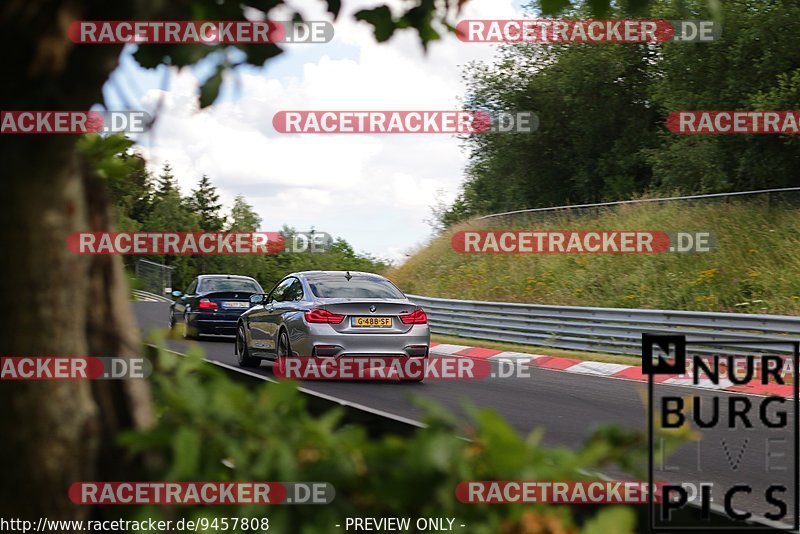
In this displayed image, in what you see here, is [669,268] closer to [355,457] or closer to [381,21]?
[381,21]

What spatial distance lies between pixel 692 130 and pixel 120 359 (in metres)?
28.5

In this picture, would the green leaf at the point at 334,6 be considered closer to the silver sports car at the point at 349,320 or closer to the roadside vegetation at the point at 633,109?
the silver sports car at the point at 349,320

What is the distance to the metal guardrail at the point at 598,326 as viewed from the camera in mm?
16656

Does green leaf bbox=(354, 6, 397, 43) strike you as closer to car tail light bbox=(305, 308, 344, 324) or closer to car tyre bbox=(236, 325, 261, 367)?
car tail light bbox=(305, 308, 344, 324)

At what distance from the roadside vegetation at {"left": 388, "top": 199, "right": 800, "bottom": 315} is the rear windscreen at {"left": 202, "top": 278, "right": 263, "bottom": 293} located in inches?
311

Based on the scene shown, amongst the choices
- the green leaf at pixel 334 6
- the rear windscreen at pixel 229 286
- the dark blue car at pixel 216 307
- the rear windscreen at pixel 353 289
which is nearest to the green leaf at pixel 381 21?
the green leaf at pixel 334 6

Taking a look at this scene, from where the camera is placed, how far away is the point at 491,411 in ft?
6.35

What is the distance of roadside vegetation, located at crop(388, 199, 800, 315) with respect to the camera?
2261 cm

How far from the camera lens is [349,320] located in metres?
15.0

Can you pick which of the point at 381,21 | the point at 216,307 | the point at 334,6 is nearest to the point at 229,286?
the point at 216,307

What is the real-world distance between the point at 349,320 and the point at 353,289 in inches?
27.0

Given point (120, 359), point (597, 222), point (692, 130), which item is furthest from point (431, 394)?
point (692, 130)

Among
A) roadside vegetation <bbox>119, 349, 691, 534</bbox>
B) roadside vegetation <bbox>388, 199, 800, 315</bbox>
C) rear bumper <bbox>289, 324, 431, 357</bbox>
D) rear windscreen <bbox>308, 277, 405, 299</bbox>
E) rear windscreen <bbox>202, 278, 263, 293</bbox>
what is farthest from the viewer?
rear windscreen <bbox>202, 278, 263, 293</bbox>

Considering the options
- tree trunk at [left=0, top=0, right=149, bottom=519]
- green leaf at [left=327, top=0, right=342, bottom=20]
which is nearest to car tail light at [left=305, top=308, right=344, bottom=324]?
green leaf at [left=327, top=0, right=342, bottom=20]
